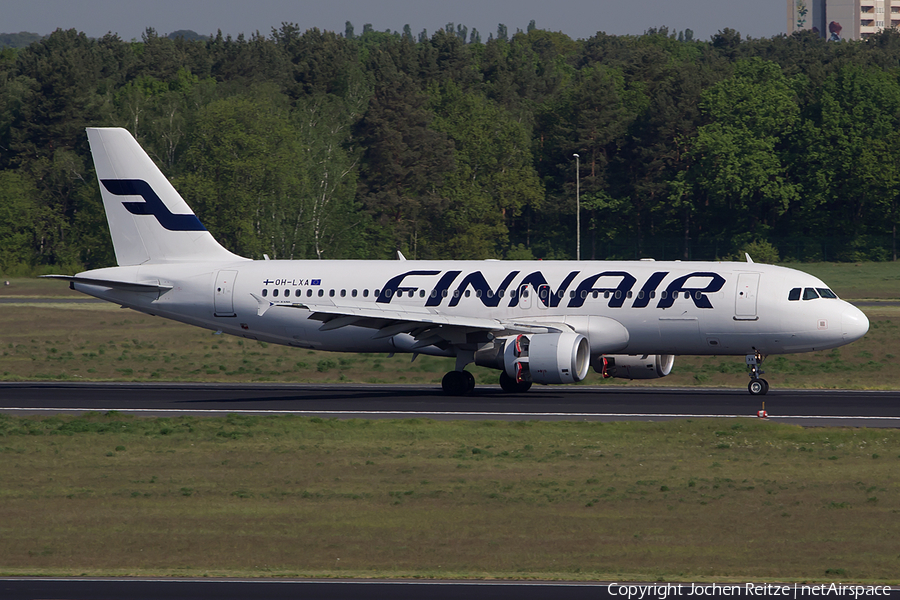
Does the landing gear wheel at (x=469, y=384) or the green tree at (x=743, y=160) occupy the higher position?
the green tree at (x=743, y=160)

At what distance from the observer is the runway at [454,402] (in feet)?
111

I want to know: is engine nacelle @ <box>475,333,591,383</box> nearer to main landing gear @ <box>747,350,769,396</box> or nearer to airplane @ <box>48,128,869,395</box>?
airplane @ <box>48,128,869,395</box>

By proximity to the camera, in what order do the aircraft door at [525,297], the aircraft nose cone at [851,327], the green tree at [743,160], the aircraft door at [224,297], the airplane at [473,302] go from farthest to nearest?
the green tree at [743,160], the aircraft door at [224,297], the aircraft door at [525,297], the airplane at [473,302], the aircraft nose cone at [851,327]

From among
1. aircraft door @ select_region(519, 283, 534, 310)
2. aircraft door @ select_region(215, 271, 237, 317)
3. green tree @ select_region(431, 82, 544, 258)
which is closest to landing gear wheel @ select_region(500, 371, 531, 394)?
aircraft door @ select_region(519, 283, 534, 310)

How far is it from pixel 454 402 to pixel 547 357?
11.0 ft

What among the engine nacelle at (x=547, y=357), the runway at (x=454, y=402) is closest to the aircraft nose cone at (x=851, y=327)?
the runway at (x=454, y=402)

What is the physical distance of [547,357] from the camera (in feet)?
120

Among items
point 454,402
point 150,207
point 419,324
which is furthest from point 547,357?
point 150,207

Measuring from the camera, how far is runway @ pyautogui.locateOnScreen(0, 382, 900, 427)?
3372cm

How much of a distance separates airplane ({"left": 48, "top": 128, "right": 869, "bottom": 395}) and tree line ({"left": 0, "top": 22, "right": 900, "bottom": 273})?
61.4m

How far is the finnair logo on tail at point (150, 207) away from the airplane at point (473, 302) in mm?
36

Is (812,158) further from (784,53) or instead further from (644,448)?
(644,448)

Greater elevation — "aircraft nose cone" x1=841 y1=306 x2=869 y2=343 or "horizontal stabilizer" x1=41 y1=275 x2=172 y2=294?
"horizontal stabilizer" x1=41 y1=275 x2=172 y2=294

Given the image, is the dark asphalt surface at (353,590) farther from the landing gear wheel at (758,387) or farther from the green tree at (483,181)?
the green tree at (483,181)
